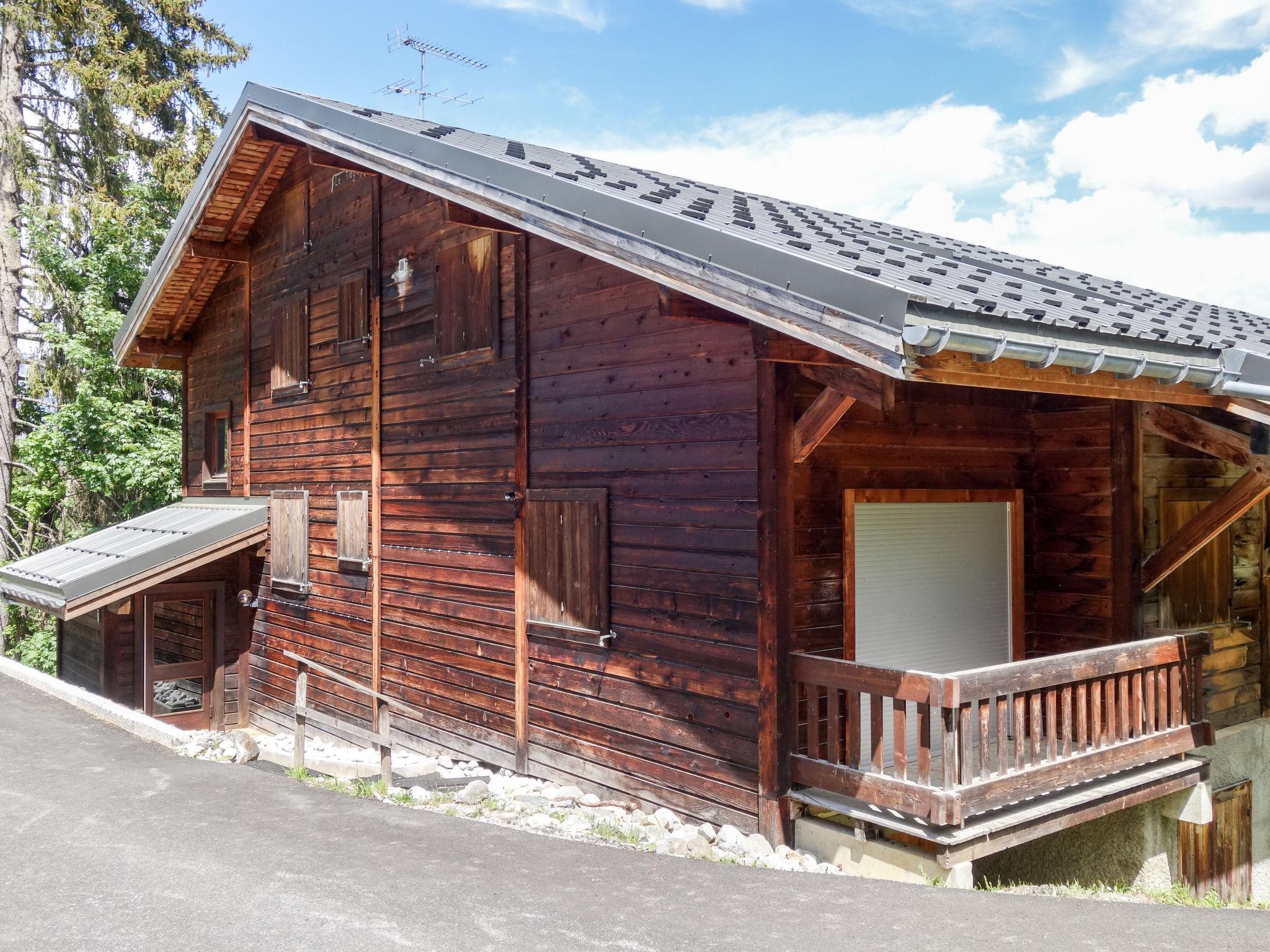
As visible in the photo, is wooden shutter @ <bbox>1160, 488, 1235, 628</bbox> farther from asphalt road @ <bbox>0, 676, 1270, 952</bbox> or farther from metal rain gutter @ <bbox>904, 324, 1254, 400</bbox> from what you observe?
asphalt road @ <bbox>0, 676, 1270, 952</bbox>

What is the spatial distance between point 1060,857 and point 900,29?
36.3 m

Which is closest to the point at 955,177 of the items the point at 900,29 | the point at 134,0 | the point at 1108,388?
the point at 900,29

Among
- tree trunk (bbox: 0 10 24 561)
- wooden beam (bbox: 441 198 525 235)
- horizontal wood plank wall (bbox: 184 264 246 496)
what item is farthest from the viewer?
tree trunk (bbox: 0 10 24 561)

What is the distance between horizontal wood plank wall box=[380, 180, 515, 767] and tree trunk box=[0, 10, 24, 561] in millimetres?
12737

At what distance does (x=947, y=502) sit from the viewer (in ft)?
24.2

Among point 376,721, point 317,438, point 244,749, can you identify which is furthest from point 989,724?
point 317,438

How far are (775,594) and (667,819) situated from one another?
185 centimetres

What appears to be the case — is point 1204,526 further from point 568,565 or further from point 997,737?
point 568,565

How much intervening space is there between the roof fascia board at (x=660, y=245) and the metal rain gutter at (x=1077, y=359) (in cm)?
16

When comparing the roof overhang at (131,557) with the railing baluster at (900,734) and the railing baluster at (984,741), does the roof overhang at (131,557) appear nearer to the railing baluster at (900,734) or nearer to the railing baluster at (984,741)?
the railing baluster at (900,734)

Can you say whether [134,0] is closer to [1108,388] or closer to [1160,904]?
[1108,388]

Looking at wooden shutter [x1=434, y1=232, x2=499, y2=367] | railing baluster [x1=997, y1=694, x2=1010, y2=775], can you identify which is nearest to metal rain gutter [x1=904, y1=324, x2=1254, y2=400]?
railing baluster [x1=997, y1=694, x2=1010, y2=775]

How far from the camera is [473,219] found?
26.1ft

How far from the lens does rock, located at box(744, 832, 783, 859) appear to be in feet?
20.1
